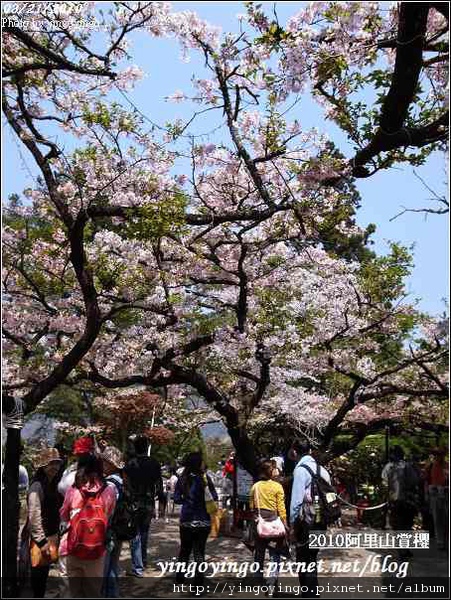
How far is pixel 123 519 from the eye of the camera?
6.85 m

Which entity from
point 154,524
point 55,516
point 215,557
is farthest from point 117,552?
point 154,524

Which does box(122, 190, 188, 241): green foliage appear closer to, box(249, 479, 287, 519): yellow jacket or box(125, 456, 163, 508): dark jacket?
box(125, 456, 163, 508): dark jacket

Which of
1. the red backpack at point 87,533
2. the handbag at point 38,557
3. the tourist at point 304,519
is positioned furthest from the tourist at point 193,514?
the red backpack at point 87,533

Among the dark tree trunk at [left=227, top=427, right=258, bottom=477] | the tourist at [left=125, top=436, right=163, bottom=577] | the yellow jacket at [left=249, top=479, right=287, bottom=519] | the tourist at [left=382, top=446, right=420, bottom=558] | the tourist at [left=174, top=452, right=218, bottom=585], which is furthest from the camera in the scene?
the dark tree trunk at [left=227, top=427, right=258, bottom=477]

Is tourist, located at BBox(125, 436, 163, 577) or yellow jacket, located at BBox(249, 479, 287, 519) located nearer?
yellow jacket, located at BBox(249, 479, 287, 519)

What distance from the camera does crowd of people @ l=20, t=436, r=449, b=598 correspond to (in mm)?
5293

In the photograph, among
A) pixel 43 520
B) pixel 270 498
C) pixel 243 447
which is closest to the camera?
pixel 43 520

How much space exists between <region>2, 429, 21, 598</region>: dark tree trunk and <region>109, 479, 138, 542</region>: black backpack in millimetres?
1071

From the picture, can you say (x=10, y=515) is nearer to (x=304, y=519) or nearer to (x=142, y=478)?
(x=142, y=478)

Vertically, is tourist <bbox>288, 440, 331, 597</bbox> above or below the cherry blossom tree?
below

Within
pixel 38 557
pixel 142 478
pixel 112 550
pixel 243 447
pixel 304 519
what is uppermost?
pixel 243 447

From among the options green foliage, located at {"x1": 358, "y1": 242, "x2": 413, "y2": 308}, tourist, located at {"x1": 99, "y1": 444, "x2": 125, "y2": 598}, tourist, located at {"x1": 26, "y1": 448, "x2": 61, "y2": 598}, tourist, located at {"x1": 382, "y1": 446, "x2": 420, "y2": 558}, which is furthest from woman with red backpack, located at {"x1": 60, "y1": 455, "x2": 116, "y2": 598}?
green foliage, located at {"x1": 358, "y1": 242, "x2": 413, "y2": 308}

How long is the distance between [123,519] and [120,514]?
0.10 m

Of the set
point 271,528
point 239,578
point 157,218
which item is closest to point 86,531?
point 271,528
